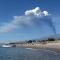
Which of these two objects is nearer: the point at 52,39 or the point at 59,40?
the point at 59,40

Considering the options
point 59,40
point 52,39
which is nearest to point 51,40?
point 52,39

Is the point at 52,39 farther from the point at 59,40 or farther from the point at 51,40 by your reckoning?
the point at 59,40

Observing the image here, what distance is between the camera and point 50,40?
174875 mm

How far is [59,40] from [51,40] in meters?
13.7

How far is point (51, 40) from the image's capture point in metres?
173

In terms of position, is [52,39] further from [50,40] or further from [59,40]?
[59,40]

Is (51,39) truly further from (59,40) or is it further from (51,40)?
(59,40)

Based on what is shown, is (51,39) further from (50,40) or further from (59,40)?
(59,40)

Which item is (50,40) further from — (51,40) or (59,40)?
(59,40)

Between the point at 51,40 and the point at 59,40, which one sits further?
the point at 51,40

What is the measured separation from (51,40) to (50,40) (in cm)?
171

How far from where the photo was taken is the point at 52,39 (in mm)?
173500

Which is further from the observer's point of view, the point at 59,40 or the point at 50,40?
the point at 50,40

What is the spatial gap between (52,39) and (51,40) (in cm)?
96
